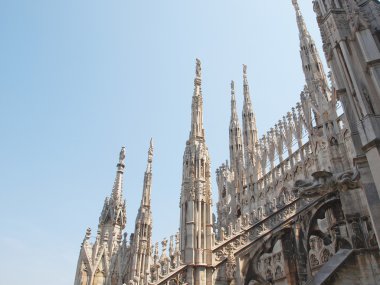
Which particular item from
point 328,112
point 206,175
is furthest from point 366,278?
point 328,112

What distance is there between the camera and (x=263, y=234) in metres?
10.9

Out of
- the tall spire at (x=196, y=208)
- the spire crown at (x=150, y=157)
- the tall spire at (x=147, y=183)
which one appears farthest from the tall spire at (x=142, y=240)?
the tall spire at (x=196, y=208)

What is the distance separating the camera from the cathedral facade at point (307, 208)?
23.9 ft

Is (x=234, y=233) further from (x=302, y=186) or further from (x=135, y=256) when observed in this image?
(x=135, y=256)

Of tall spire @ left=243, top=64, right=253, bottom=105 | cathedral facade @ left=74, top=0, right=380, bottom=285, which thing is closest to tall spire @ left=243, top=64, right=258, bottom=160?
tall spire @ left=243, top=64, right=253, bottom=105

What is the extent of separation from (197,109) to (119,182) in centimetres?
1281

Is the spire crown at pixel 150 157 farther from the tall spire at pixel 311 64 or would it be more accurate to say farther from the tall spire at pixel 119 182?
the tall spire at pixel 311 64

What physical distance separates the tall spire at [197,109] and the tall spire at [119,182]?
1134cm

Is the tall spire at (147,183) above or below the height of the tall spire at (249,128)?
below

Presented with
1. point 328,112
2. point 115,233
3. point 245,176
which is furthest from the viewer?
point 245,176

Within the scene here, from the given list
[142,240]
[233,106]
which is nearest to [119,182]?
[142,240]

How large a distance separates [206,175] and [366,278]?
19.5ft

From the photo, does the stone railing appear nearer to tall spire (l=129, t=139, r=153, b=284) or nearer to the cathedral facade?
the cathedral facade

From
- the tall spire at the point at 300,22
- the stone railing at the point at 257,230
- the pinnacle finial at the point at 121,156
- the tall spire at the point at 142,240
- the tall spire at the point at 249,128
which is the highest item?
the tall spire at the point at 300,22
